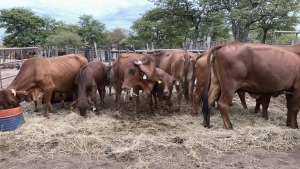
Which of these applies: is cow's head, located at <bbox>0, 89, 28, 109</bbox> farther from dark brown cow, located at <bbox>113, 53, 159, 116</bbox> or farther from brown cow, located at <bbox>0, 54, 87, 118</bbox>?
dark brown cow, located at <bbox>113, 53, 159, 116</bbox>

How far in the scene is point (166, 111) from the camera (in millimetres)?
7113

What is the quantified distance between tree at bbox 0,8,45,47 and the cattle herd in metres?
34.0

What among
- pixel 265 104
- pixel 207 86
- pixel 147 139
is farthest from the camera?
pixel 265 104

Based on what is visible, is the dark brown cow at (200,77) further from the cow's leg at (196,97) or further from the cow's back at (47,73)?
the cow's back at (47,73)

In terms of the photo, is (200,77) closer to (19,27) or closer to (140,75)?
(140,75)

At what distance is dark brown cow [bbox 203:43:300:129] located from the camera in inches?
203

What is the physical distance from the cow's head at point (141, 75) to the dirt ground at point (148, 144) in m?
0.92

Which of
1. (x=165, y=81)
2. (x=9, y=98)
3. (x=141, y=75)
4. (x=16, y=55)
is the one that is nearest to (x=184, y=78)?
(x=165, y=81)

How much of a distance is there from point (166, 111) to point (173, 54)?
1.71 m

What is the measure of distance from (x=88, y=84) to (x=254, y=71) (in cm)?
382

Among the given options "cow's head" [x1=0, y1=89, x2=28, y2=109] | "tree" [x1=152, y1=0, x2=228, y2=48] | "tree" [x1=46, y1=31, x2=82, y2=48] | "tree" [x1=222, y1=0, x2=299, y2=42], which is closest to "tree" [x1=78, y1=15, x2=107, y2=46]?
"tree" [x1=46, y1=31, x2=82, y2=48]

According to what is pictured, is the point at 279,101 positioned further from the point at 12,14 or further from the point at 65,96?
the point at 12,14

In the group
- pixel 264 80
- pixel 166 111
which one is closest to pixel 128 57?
pixel 166 111

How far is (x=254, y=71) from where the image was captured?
5207 millimetres
